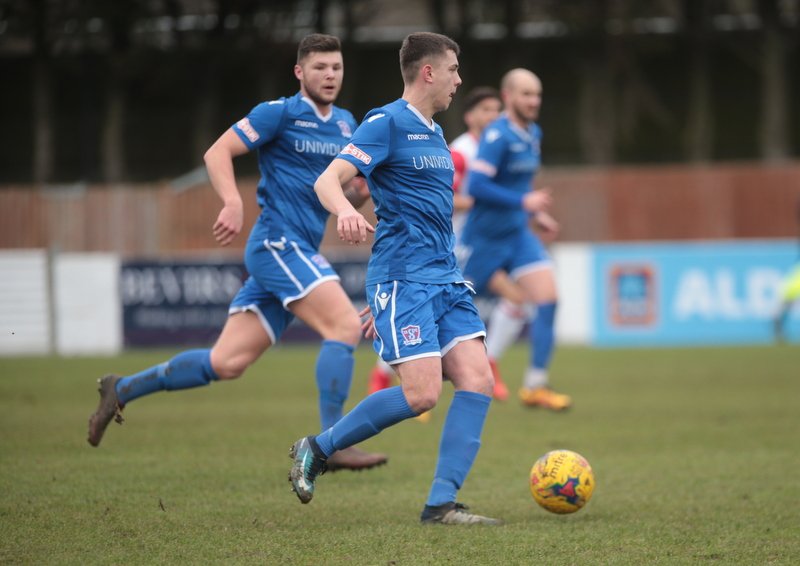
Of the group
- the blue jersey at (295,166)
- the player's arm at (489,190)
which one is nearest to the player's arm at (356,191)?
the blue jersey at (295,166)

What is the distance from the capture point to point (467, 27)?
31.5m

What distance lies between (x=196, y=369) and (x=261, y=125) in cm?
144

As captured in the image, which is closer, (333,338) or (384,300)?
(384,300)

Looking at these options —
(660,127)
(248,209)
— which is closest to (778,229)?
(660,127)

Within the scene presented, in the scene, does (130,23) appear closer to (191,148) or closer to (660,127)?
(191,148)

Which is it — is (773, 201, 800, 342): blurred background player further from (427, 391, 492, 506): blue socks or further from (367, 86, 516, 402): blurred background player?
(427, 391, 492, 506): blue socks

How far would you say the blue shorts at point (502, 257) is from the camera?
10672 millimetres

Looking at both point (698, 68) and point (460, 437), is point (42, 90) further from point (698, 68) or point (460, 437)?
point (460, 437)

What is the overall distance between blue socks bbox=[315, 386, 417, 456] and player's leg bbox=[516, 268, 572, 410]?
197 inches

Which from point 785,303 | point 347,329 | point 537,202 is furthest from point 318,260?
point 785,303

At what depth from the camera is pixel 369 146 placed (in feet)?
18.5

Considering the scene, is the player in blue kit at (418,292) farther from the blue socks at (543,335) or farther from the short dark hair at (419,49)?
the blue socks at (543,335)

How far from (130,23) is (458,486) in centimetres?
2615

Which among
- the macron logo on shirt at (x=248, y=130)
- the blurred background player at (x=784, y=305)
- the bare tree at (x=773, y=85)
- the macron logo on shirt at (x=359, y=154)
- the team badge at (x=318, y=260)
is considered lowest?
the blurred background player at (x=784, y=305)
